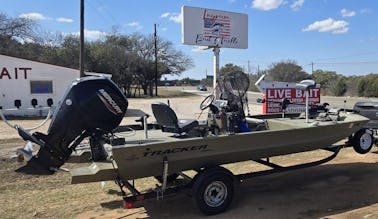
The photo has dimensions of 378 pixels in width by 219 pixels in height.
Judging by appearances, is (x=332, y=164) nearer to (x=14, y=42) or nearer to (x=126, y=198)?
(x=126, y=198)

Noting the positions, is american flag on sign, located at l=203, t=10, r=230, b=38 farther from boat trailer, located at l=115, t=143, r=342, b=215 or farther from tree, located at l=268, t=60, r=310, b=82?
tree, located at l=268, t=60, r=310, b=82

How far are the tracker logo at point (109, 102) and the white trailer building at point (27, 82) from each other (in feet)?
55.2

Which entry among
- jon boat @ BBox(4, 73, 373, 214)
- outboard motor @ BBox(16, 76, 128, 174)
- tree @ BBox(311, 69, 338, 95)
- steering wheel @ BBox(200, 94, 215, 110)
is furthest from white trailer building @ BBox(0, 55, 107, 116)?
tree @ BBox(311, 69, 338, 95)

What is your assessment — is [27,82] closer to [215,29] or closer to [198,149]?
[215,29]

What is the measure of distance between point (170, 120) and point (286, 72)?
181 ft

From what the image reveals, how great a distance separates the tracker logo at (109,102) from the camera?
4363 mm

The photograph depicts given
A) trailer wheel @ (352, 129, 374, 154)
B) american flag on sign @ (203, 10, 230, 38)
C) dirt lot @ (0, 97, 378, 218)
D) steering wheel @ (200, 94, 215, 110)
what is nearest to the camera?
dirt lot @ (0, 97, 378, 218)

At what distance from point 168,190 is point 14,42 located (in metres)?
39.9

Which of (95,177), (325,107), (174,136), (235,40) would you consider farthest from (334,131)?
(235,40)

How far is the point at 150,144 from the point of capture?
412cm

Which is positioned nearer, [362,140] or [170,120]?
[170,120]

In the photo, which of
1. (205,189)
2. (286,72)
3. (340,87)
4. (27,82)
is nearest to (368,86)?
(340,87)

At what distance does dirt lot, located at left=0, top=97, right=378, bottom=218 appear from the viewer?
4.87 m

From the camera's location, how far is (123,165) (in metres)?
4.11
